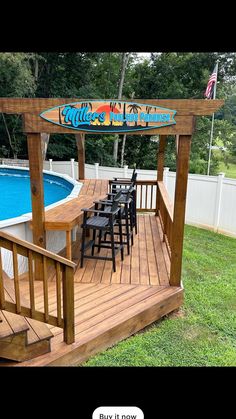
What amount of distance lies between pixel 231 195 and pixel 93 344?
5.58 m

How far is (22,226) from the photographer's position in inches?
165

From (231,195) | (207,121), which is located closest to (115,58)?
(207,121)

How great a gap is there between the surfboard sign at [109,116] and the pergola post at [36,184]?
1.12 ft

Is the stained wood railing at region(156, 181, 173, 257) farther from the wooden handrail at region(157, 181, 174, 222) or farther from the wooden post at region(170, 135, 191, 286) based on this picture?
the wooden post at region(170, 135, 191, 286)

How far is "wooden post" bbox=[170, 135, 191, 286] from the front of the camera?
3.46 metres

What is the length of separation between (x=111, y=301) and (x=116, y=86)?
52.5 feet

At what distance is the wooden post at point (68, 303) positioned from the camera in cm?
269

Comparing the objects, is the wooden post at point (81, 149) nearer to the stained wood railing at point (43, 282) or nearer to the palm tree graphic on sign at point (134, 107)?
the palm tree graphic on sign at point (134, 107)

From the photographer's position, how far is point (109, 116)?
3.31 metres

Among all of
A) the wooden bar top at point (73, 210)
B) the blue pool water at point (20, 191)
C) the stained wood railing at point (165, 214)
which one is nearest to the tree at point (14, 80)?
the blue pool water at point (20, 191)

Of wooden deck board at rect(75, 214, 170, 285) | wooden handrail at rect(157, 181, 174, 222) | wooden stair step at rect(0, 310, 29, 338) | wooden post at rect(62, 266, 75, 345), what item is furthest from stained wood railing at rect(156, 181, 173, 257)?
wooden stair step at rect(0, 310, 29, 338)
